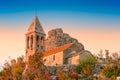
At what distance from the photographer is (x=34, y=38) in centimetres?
6869

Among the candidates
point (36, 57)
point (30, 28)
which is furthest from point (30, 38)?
point (36, 57)

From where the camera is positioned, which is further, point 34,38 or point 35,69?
point 34,38

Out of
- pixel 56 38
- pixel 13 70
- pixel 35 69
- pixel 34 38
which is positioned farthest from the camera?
pixel 56 38

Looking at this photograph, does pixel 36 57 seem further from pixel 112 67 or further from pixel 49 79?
pixel 112 67

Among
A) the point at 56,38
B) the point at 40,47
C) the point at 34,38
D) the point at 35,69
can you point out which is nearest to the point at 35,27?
the point at 34,38

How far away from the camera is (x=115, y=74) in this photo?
5312cm

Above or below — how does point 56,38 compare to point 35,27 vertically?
above

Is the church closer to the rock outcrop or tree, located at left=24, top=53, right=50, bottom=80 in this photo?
tree, located at left=24, top=53, right=50, bottom=80

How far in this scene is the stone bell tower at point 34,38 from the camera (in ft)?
226

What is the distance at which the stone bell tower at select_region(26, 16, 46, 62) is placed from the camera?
68875 millimetres

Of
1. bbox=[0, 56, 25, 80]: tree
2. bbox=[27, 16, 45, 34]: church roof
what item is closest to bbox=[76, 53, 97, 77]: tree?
bbox=[0, 56, 25, 80]: tree

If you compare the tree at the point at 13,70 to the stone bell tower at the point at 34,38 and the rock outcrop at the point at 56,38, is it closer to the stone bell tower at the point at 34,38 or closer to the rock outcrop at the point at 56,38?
the stone bell tower at the point at 34,38

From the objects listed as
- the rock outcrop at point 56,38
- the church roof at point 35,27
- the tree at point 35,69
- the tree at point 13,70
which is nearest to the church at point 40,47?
the church roof at point 35,27

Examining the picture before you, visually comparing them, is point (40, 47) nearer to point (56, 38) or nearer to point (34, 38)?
point (34, 38)
